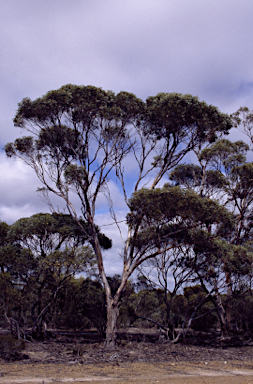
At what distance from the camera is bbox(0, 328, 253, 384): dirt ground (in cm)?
809

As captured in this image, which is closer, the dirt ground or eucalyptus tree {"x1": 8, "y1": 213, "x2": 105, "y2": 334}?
the dirt ground

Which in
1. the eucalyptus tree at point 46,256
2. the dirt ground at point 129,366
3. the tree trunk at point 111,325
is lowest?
the dirt ground at point 129,366

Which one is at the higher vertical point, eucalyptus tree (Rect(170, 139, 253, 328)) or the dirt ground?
eucalyptus tree (Rect(170, 139, 253, 328))

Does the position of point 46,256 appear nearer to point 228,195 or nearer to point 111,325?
point 111,325

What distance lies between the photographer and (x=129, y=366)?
9.96 metres

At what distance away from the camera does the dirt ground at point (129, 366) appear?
809 cm

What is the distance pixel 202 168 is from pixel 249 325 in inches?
442

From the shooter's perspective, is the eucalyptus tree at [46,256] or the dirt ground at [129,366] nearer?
the dirt ground at [129,366]

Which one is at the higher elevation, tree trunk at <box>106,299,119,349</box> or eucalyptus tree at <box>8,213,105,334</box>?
eucalyptus tree at <box>8,213,105,334</box>

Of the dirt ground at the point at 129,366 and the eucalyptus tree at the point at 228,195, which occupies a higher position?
the eucalyptus tree at the point at 228,195

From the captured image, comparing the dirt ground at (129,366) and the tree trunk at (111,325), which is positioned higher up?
the tree trunk at (111,325)

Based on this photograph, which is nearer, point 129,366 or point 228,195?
point 129,366

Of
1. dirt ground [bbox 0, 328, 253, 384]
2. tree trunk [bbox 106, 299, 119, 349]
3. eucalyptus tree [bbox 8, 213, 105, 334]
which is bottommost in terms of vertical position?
dirt ground [bbox 0, 328, 253, 384]

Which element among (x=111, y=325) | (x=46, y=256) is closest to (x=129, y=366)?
(x=111, y=325)
